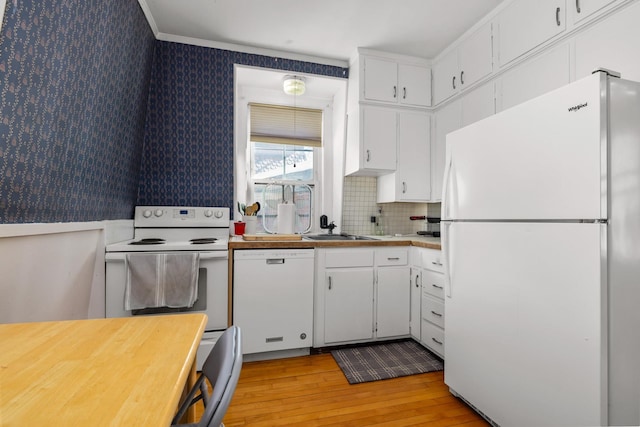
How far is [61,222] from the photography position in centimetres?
149

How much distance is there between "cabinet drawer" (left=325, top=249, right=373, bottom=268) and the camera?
245 cm

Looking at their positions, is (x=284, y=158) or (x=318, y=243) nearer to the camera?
(x=318, y=243)

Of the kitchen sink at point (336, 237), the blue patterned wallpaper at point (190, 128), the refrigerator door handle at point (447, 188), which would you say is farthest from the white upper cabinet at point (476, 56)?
the blue patterned wallpaper at point (190, 128)

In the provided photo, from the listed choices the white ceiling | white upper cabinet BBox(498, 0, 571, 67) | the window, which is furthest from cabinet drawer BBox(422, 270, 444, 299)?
the white ceiling

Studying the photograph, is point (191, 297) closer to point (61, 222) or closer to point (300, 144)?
point (61, 222)

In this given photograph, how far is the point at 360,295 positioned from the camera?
2496mm

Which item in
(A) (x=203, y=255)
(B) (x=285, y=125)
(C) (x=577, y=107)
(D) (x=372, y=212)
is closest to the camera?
(C) (x=577, y=107)

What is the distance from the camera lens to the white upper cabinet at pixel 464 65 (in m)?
2.36

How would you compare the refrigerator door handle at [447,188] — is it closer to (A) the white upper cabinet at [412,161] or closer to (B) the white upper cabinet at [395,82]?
(A) the white upper cabinet at [412,161]

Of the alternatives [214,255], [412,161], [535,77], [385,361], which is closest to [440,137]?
[412,161]

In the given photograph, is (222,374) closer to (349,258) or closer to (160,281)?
(160,281)

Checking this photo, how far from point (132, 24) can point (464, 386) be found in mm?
2979

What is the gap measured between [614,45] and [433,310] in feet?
6.20

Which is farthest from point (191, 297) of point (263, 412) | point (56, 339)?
point (56, 339)
